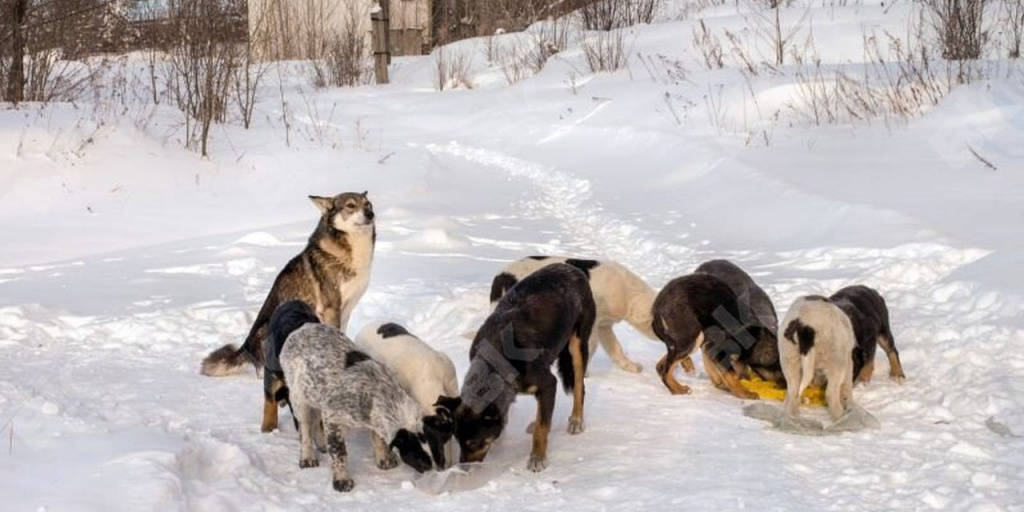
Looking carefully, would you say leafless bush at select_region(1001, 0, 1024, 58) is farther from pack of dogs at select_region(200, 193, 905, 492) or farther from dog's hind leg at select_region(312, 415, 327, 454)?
dog's hind leg at select_region(312, 415, 327, 454)

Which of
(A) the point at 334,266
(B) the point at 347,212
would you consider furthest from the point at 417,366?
(B) the point at 347,212

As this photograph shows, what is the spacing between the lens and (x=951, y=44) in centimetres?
1523

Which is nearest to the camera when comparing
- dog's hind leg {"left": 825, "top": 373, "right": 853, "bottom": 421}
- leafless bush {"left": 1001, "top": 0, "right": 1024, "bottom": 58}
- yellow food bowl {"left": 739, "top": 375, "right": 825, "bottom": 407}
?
dog's hind leg {"left": 825, "top": 373, "right": 853, "bottom": 421}

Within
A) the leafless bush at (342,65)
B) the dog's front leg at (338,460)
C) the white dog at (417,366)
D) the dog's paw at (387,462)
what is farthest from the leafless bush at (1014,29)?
the leafless bush at (342,65)

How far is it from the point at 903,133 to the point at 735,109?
12.0 ft

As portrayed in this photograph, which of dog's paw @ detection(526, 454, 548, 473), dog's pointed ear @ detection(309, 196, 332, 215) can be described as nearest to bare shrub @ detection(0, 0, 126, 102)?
dog's pointed ear @ detection(309, 196, 332, 215)

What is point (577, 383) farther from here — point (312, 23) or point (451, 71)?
point (312, 23)

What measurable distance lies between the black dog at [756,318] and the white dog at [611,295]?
52 centimetres

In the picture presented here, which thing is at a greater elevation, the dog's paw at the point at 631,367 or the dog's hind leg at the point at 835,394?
the dog's hind leg at the point at 835,394

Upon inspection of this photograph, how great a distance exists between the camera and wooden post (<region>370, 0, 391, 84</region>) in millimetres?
28594

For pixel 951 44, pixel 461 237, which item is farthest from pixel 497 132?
pixel 461 237

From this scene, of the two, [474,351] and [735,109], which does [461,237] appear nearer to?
[474,351]

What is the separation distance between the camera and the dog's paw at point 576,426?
5.61 meters

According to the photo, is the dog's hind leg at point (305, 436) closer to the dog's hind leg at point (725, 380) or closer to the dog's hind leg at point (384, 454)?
the dog's hind leg at point (384, 454)
